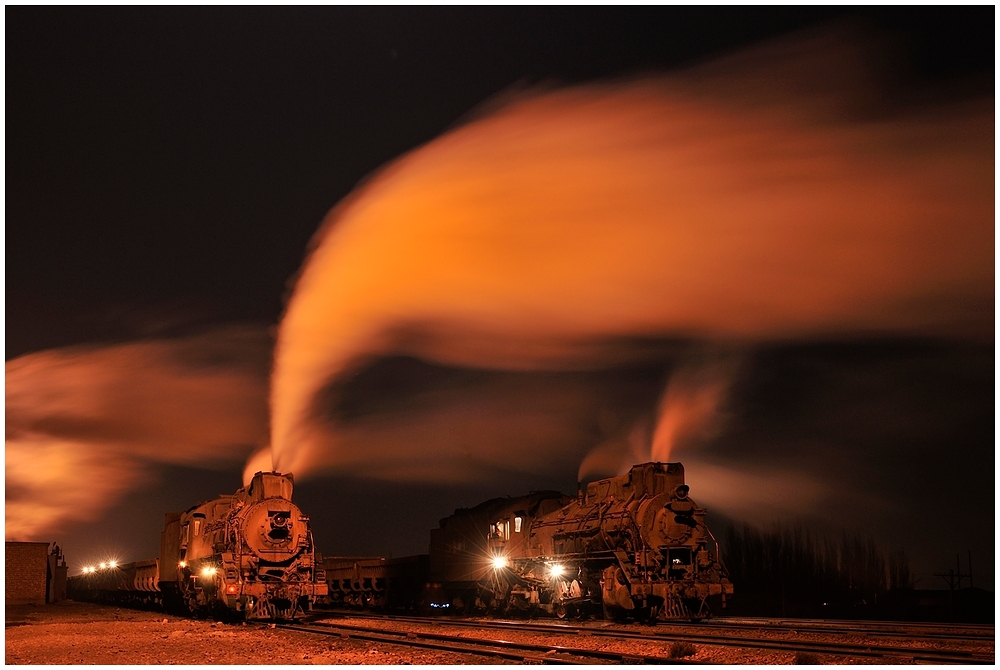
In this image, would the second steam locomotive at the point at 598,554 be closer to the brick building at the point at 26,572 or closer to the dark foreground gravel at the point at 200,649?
the dark foreground gravel at the point at 200,649

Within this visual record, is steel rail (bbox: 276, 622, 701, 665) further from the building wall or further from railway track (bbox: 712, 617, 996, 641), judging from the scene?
the building wall

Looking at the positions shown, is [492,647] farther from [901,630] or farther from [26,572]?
[26,572]

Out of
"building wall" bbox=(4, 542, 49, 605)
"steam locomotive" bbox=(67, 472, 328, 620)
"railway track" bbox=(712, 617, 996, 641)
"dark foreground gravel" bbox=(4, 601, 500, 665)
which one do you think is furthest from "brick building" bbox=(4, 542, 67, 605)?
"railway track" bbox=(712, 617, 996, 641)

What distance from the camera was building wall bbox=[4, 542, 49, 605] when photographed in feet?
177

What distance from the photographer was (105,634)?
78.2ft

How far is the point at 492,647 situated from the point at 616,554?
8135 mm

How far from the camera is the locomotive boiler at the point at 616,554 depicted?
85.5 feet

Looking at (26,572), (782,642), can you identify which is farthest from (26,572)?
(782,642)

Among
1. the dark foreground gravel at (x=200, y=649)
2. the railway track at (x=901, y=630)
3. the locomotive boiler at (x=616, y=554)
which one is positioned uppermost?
the locomotive boiler at (x=616, y=554)

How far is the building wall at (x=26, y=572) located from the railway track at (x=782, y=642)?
130ft

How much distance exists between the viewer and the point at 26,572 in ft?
181

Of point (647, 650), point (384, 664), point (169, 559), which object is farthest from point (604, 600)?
point (169, 559)

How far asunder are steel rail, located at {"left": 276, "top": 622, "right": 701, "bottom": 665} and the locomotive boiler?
6553 millimetres

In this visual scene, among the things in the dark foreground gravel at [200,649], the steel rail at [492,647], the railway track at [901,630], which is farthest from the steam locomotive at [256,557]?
the railway track at [901,630]
